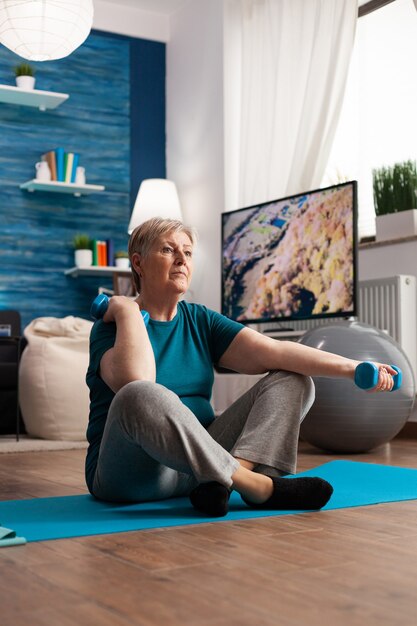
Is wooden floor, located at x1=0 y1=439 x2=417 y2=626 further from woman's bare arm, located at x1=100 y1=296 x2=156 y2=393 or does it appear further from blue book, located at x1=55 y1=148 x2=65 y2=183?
blue book, located at x1=55 y1=148 x2=65 y2=183

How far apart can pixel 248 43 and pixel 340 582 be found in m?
4.68

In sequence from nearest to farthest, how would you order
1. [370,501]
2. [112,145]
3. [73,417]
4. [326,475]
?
[370,501]
[326,475]
[73,417]
[112,145]

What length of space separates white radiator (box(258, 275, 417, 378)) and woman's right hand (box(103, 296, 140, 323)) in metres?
2.32

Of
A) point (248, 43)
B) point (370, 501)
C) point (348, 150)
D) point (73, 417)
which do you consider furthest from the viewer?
point (248, 43)

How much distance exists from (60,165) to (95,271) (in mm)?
748

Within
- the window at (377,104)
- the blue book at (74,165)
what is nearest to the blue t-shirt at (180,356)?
the window at (377,104)

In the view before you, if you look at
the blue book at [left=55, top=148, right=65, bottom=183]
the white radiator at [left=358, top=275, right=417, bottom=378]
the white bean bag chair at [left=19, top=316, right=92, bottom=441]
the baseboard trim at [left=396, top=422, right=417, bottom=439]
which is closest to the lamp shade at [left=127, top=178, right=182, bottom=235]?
the blue book at [left=55, top=148, right=65, bottom=183]

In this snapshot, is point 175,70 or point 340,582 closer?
point 340,582

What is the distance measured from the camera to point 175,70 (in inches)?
247

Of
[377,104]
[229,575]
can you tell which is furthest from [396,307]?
[229,575]

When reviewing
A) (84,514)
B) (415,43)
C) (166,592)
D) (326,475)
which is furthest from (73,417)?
(166,592)

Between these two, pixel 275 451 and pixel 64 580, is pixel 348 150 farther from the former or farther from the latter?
pixel 64 580

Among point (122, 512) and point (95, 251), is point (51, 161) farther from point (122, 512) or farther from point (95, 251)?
point (122, 512)

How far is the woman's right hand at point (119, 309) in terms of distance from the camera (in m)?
2.02
